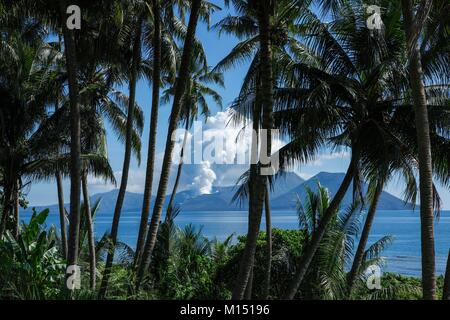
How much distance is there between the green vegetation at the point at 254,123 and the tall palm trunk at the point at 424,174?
2cm

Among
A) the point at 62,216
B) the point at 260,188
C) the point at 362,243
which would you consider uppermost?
the point at 260,188

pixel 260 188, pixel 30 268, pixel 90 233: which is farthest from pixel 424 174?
pixel 90 233

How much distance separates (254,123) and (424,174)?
21.5ft

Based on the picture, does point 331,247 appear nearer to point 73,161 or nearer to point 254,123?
point 254,123

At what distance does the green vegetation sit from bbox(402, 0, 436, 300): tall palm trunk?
0.08ft

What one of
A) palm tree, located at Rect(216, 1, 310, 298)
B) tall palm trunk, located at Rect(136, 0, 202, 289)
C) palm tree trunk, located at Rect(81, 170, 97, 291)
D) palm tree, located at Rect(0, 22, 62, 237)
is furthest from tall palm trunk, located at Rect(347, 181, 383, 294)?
palm tree, located at Rect(0, 22, 62, 237)

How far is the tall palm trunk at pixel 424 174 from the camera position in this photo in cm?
960

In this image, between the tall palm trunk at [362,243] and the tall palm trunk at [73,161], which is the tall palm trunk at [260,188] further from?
the tall palm trunk at [362,243]

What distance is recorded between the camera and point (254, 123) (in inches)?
620

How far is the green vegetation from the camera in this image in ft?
35.8

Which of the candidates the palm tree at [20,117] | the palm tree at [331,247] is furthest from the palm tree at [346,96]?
the palm tree at [20,117]

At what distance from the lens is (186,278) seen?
64.7 feet

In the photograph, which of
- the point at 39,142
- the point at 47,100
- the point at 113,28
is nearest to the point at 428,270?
the point at 113,28
